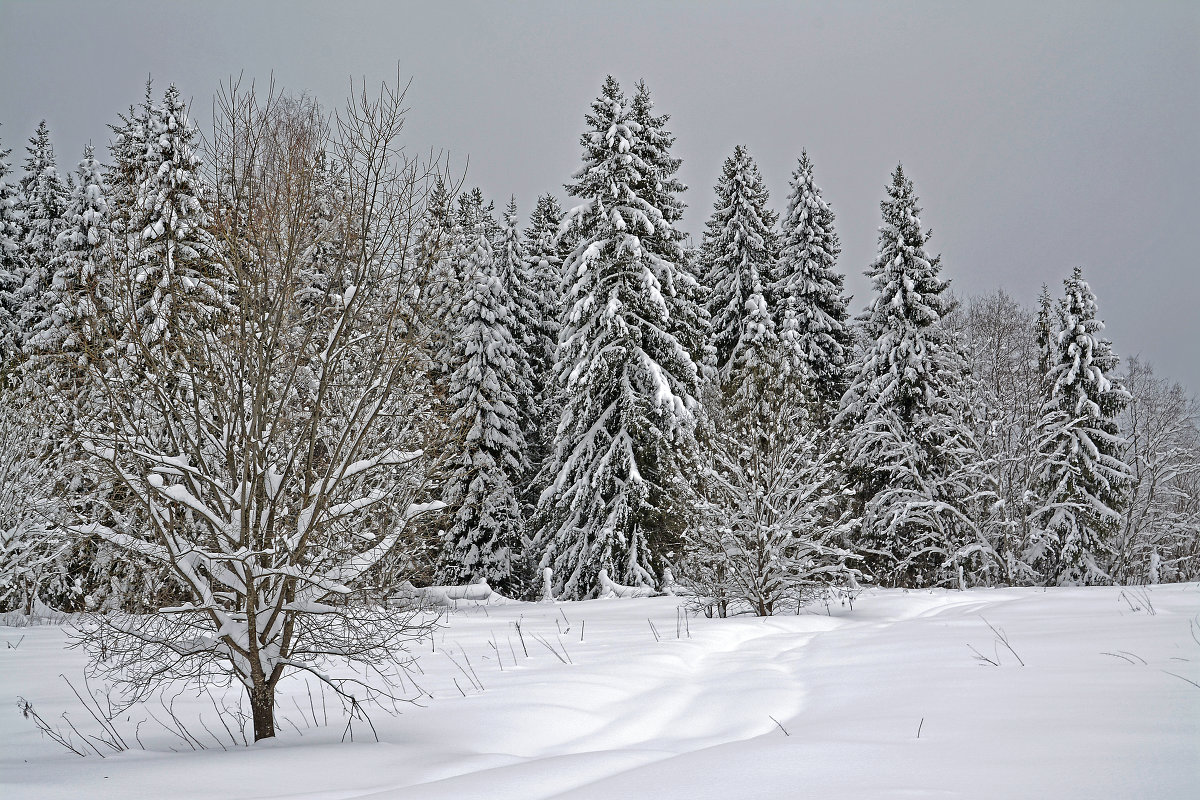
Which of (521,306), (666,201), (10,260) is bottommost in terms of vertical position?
(521,306)

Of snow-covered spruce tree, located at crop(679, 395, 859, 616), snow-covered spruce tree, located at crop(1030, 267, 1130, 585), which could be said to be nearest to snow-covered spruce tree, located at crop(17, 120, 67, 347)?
snow-covered spruce tree, located at crop(679, 395, 859, 616)

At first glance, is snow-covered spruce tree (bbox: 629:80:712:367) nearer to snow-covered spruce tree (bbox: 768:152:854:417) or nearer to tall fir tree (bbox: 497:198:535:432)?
snow-covered spruce tree (bbox: 768:152:854:417)

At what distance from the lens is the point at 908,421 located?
2330 cm

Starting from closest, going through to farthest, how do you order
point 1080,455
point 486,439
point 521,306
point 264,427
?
point 264,427 → point 1080,455 → point 486,439 → point 521,306

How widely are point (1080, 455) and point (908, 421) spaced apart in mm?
4950

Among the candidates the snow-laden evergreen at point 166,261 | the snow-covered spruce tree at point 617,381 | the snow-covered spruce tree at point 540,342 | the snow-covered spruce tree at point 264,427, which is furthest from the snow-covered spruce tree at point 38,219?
the snow-covered spruce tree at point 264,427

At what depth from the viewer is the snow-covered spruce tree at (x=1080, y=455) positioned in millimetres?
22016

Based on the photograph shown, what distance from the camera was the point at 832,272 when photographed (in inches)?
1027

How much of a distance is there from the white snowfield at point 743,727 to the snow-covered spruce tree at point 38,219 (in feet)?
62.1

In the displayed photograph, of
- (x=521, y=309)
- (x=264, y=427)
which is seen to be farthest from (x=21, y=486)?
(x=521, y=309)

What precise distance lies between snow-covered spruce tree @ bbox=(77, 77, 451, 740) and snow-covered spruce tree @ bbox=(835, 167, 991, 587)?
1887 centimetres

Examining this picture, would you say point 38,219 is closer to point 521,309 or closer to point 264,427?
point 521,309

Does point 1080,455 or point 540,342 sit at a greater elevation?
point 540,342

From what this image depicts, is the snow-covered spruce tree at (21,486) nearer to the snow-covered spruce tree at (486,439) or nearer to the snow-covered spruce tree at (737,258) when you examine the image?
the snow-covered spruce tree at (486,439)
